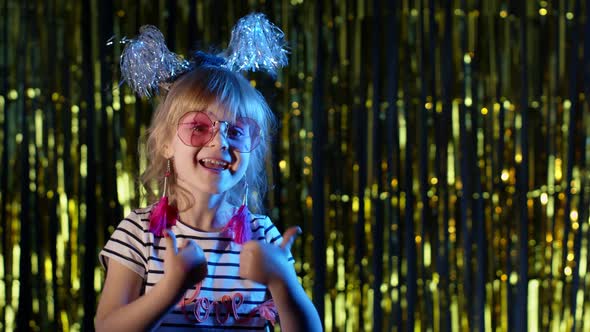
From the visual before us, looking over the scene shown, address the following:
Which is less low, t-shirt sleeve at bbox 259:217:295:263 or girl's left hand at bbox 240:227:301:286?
t-shirt sleeve at bbox 259:217:295:263

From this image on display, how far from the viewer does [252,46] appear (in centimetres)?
141

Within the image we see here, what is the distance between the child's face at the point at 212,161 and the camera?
4.17ft

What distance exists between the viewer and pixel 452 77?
2334mm

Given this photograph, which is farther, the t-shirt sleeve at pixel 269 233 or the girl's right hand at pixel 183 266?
the t-shirt sleeve at pixel 269 233

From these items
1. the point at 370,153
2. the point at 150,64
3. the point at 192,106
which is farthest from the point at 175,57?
the point at 370,153

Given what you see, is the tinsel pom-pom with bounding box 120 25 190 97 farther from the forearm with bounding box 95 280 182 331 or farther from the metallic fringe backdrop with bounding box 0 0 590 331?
the metallic fringe backdrop with bounding box 0 0 590 331

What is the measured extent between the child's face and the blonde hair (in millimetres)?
19

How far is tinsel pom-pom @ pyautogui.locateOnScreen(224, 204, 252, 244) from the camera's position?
128 cm

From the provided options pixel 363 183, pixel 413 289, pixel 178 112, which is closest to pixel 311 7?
pixel 363 183

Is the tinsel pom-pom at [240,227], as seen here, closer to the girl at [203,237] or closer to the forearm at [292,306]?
the girl at [203,237]

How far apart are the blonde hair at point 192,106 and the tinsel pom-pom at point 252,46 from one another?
2.8 inches

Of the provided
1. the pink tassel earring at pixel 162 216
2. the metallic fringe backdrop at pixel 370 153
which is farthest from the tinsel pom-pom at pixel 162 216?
the metallic fringe backdrop at pixel 370 153

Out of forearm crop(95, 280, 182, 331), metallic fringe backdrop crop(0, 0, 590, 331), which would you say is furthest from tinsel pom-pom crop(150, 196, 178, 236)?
metallic fringe backdrop crop(0, 0, 590, 331)

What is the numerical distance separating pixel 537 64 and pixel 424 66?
1.01 ft
